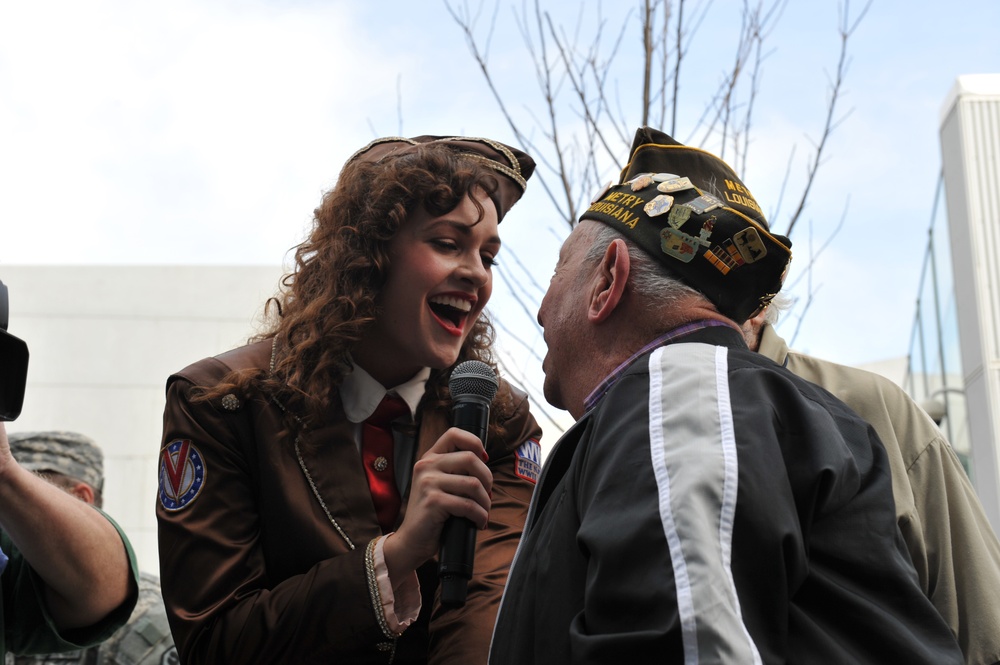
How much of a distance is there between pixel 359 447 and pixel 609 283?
3.01ft

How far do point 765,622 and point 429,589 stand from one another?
1.39 metres

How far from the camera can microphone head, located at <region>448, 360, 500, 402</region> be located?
112 inches

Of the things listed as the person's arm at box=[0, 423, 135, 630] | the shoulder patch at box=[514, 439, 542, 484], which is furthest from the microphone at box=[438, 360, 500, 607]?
the person's arm at box=[0, 423, 135, 630]

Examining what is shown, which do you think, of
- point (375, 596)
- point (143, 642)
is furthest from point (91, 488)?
point (375, 596)

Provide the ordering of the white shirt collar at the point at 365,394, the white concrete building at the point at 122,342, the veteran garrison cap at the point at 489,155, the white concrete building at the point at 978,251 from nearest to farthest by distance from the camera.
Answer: the white shirt collar at the point at 365,394, the veteran garrison cap at the point at 489,155, the white concrete building at the point at 978,251, the white concrete building at the point at 122,342

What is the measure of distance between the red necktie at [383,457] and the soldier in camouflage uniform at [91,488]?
2.38 metres

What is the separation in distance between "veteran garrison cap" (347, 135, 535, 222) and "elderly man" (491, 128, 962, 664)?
4.03ft

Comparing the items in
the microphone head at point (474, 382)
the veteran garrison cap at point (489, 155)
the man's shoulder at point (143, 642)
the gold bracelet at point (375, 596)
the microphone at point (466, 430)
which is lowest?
the man's shoulder at point (143, 642)

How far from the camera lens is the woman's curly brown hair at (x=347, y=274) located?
312 centimetres

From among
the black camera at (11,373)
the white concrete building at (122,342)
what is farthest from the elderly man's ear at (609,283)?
the white concrete building at (122,342)

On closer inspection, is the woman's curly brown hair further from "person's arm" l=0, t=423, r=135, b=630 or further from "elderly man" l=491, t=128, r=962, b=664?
"elderly man" l=491, t=128, r=962, b=664

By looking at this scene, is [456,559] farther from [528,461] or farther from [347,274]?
[347,274]

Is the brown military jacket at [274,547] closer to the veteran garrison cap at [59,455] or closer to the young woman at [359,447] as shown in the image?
the young woman at [359,447]

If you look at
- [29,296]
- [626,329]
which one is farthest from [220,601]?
[29,296]
